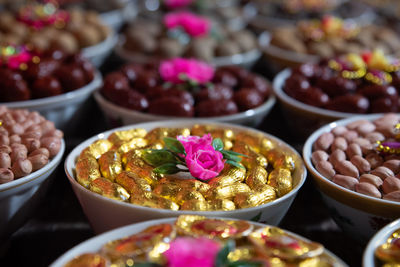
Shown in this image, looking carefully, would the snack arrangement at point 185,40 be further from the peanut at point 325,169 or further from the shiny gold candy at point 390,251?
the shiny gold candy at point 390,251

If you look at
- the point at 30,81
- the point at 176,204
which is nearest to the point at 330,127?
the point at 176,204

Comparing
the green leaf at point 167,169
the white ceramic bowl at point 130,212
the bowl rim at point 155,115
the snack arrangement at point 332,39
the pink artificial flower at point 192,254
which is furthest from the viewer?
the snack arrangement at point 332,39

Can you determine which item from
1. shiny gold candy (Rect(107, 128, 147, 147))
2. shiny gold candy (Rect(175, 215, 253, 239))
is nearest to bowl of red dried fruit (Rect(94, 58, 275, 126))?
shiny gold candy (Rect(107, 128, 147, 147))

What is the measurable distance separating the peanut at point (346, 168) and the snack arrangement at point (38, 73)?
69 centimetres

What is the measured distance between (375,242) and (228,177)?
10.0 inches

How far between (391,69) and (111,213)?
3.14 ft

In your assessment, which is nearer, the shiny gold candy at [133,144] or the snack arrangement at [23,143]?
the snack arrangement at [23,143]

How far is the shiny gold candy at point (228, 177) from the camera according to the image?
2.51 feet

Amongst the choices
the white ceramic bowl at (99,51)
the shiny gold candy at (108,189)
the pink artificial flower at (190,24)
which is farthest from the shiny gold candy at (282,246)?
the pink artificial flower at (190,24)

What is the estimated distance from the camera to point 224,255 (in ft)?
1.84

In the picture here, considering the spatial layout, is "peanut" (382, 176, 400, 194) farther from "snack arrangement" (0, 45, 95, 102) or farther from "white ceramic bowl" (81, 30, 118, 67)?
"white ceramic bowl" (81, 30, 118, 67)

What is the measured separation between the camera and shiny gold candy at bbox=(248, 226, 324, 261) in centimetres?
58

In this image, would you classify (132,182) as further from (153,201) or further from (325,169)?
(325,169)

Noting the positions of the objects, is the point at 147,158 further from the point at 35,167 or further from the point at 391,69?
the point at 391,69
